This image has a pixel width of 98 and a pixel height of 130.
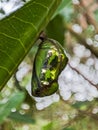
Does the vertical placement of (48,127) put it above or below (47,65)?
below

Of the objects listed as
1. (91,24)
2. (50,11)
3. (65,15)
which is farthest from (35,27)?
(91,24)

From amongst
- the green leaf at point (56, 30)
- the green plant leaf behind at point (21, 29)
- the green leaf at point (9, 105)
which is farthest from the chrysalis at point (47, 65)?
the green leaf at point (56, 30)

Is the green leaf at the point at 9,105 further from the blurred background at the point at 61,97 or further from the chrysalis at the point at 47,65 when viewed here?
the chrysalis at the point at 47,65

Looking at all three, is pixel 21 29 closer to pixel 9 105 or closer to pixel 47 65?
pixel 47 65

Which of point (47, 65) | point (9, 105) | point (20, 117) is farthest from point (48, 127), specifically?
point (47, 65)

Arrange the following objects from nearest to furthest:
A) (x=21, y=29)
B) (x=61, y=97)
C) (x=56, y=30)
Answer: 1. (x=21, y=29)
2. (x=56, y=30)
3. (x=61, y=97)

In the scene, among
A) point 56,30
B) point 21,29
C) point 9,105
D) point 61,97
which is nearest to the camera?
point 21,29

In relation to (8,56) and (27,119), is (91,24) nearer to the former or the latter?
(27,119)
